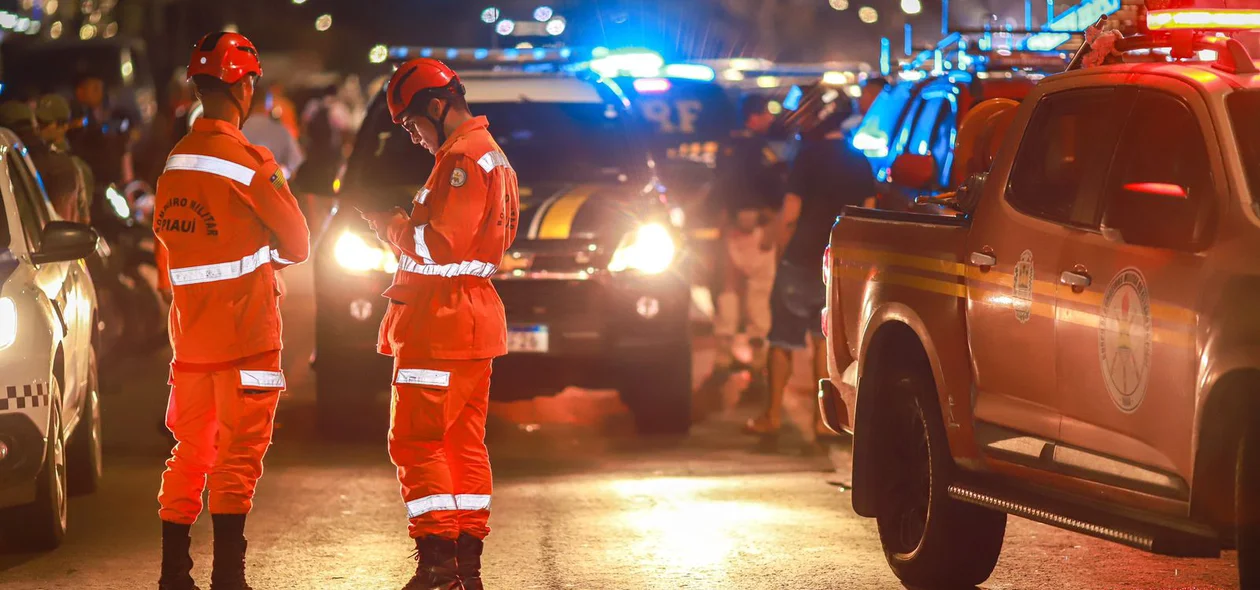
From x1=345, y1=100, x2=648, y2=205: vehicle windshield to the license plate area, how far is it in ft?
3.60

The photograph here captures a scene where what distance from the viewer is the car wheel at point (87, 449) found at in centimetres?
920

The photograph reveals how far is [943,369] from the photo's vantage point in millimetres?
7000

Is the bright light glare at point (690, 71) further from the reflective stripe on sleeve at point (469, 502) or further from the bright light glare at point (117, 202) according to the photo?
the reflective stripe on sleeve at point (469, 502)

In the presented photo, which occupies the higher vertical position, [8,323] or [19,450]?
[8,323]

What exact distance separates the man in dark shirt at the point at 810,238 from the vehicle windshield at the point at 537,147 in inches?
36.1

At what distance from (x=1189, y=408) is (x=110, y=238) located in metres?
10.2

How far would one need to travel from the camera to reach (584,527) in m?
8.46

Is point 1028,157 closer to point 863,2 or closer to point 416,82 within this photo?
point 416,82

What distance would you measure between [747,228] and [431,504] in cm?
859

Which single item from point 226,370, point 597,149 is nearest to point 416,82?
point 226,370

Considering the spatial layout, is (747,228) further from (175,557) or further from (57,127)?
(175,557)

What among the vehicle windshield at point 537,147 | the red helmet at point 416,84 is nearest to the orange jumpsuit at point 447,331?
the red helmet at point 416,84

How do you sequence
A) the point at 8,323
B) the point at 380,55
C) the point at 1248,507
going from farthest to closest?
the point at 380,55
the point at 8,323
the point at 1248,507

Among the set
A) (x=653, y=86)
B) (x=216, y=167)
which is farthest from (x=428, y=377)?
(x=653, y=86)
